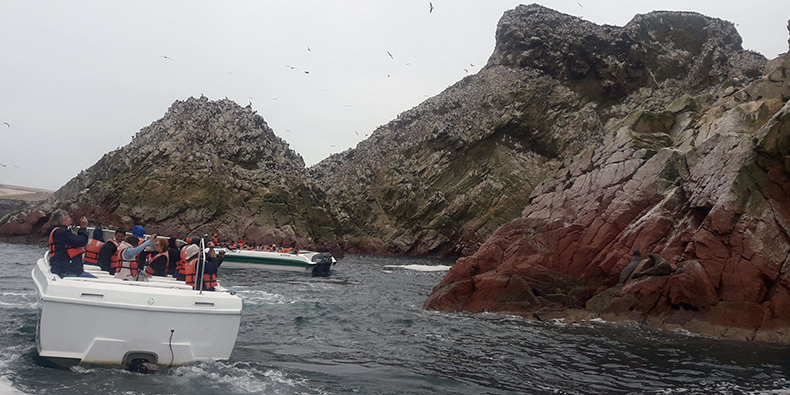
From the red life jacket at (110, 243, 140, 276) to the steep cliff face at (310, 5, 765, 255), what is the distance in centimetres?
5835

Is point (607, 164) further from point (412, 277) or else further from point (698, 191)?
point (412, 277)

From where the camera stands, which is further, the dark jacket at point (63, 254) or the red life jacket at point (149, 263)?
the red life jacket at point (149, 263)

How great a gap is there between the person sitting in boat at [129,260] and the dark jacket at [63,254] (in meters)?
1.06

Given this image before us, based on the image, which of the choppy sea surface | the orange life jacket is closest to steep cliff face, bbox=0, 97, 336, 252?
the choppy sea surface

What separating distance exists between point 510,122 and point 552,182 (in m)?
50.5

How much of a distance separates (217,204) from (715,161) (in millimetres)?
51700

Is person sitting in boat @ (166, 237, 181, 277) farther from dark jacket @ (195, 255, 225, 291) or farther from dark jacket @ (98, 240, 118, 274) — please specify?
dark jacket @ (195, 255, 225, 291)

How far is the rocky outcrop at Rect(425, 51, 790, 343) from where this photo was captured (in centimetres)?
1803

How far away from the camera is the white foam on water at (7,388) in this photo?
8984 mm

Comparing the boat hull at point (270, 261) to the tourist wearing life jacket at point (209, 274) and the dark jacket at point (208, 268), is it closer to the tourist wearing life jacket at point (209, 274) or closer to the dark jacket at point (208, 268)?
the dark jacket at point (208, 268)

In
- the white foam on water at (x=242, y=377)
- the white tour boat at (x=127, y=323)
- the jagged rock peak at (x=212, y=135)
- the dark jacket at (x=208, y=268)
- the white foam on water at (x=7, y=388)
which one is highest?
the jagged rock peak at (x=212, y=135)

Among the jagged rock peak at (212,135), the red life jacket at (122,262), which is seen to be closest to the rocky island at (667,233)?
the red life jacket at (122,262)

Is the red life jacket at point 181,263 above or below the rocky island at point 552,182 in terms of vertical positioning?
below

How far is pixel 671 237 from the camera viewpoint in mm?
20547
